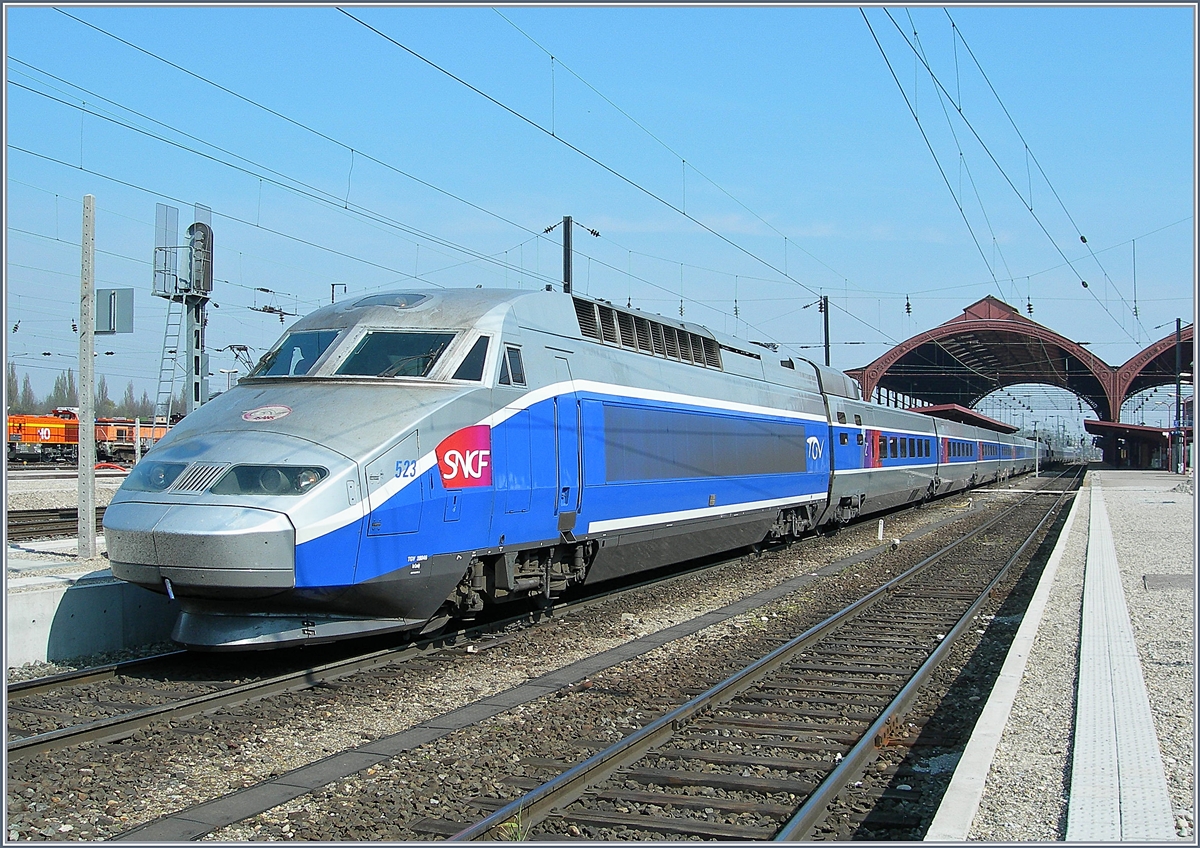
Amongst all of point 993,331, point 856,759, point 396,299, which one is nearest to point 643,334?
point 396,299

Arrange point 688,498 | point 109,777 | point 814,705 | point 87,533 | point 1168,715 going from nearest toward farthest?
point 109,777 → point 1168,715 → point 814,705 → point 87,533 → point 688,498

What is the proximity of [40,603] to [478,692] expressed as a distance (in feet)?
14.2

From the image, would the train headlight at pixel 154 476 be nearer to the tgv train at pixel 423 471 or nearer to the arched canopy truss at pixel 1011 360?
the tgv train at pixel 423 471

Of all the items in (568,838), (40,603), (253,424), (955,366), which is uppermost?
(955,366)

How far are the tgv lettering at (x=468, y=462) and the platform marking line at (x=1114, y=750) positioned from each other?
524 cm

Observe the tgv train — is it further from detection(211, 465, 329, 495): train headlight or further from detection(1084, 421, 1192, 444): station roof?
detection(1084, 421, 1192, 444): station roof

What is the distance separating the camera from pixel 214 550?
746cm

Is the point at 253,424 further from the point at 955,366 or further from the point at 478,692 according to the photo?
the point at 955,366

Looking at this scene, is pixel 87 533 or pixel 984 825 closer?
pixel 984 825

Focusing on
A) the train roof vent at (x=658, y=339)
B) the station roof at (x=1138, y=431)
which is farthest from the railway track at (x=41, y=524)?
the station roof at (x=1138, y=431)

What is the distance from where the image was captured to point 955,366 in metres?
73.2

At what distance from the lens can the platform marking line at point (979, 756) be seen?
4.88 m

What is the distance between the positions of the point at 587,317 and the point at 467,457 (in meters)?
3.53

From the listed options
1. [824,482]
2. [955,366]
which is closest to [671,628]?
[824,482]
